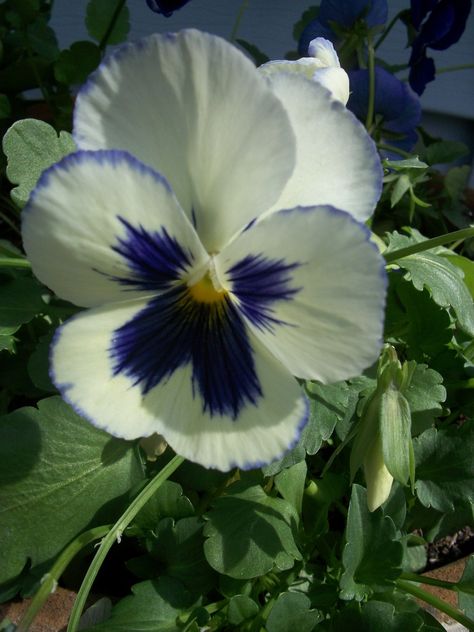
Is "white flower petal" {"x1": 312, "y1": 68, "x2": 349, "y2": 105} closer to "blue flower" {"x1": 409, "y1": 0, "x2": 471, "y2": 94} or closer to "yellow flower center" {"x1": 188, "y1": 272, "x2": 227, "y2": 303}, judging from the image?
"yellow flower center" {"x1": 188, "y1": 272, "x2": 227, "y2": 303}

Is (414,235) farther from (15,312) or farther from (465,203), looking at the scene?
(465,203)

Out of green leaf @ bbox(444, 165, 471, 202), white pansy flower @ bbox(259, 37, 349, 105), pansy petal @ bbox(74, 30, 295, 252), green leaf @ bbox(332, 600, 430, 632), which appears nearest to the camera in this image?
pansy petal @ bbox(74, 30, 295, 252)

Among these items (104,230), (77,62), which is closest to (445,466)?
(104,230)

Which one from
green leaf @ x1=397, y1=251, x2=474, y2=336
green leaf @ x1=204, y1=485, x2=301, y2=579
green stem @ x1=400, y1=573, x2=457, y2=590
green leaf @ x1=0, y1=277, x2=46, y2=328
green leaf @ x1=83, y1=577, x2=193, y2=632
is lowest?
green stem @ x1=400, y1=573, x2=457, y2=590

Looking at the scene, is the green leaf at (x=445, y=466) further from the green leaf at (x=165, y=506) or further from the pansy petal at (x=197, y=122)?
the pansy petal at (x=197, y=122)

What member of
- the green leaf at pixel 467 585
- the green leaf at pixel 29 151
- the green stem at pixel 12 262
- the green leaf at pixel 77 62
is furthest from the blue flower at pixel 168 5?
the green leaf at pixel 467 585

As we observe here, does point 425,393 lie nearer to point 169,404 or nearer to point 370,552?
point 370,552

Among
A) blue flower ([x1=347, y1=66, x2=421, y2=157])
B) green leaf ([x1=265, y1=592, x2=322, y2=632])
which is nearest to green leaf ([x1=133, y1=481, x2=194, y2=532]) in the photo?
green leaf ([x1=265, y1=592, x2=322, y2=632])
